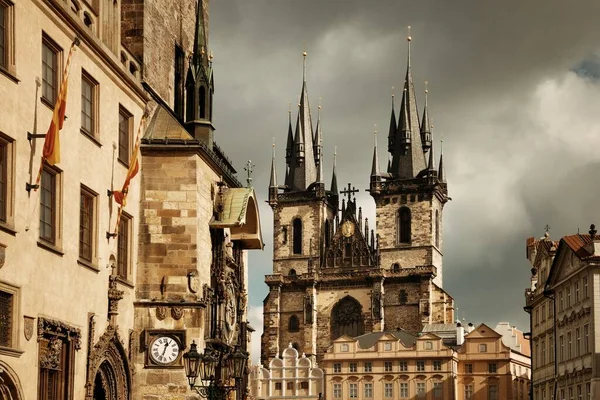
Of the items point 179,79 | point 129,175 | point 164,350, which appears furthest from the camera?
point 179,79

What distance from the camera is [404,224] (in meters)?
106

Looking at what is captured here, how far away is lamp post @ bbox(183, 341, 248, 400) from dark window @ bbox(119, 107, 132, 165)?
415cm

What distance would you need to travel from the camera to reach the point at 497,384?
100 meters

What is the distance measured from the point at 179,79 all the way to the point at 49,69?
8979mm

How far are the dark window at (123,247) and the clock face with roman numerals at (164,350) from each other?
1.53 m

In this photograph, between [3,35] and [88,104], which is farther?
[88,104]

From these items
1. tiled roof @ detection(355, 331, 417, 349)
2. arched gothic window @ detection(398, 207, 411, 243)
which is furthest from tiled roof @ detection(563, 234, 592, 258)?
arched gothic window @ detection(398, 207, 411, 243)

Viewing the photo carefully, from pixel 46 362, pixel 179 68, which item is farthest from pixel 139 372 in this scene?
pixel 179 68

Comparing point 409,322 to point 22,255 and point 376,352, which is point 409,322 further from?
point 22,255

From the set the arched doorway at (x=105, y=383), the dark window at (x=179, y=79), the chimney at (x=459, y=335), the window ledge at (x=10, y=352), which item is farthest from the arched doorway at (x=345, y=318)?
the window ledge at (x=10, y=352)

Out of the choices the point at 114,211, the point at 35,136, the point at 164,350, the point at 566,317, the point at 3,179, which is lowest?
the point at 164,350

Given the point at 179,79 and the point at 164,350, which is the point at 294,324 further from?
the point at 164,350

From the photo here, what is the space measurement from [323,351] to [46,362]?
87941mm

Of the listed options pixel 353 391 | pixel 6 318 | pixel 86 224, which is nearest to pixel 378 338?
pixel 353 391
